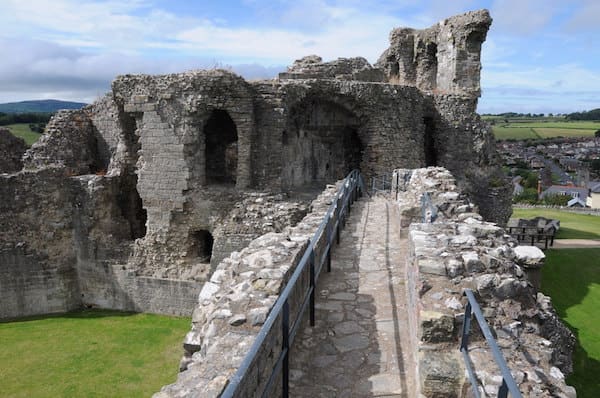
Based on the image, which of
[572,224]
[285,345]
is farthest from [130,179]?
[572,224]

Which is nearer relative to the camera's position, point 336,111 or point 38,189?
point 38,189

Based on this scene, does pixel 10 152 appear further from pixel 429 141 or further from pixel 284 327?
pixel 284 327

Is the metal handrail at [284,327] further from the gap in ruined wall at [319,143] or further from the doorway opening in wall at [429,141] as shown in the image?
the doorway opening in wall at [429,141]

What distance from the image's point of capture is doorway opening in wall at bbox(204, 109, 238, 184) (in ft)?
60.6

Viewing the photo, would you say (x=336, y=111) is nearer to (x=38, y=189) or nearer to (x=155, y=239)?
(x=155, y=239)

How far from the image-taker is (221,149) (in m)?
18.8

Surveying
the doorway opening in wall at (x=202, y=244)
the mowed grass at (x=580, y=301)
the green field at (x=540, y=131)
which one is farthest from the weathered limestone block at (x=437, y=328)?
the green field at (x=540, y=131)

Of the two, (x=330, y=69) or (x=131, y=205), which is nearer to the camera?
(x=131, y=205)

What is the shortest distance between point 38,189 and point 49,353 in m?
5.58

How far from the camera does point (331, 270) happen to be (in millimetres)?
6805

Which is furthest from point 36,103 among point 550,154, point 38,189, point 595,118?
point 595,118

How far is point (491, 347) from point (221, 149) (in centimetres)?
1669

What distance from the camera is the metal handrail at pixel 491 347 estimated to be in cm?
253

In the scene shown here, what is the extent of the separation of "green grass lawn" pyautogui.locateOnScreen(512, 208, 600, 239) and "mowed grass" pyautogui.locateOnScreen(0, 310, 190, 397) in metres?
24.9
